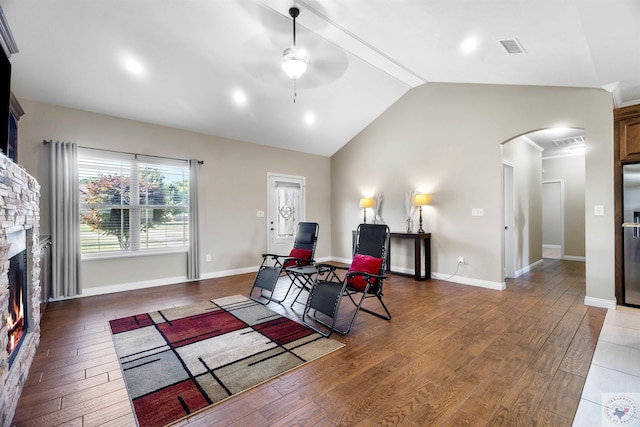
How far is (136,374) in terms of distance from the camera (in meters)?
2.13

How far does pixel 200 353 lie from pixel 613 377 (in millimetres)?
3135

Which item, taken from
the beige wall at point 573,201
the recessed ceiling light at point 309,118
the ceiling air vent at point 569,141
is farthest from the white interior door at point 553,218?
the recessed ceiling light at point 309,118

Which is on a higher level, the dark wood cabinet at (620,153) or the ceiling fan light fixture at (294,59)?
the ceiling fan light fixture at (294,59)

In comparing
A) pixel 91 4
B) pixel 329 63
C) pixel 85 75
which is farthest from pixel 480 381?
pixel 85 75

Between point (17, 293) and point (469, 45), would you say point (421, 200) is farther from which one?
point (17, 293)

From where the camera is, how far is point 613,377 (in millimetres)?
2037

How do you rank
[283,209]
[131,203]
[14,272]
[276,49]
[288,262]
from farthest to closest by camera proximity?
[283,209]
[131,203]
[288,262]
[276,49]
[14,272]

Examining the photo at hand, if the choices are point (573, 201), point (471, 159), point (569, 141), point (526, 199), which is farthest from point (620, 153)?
point (573, 201)

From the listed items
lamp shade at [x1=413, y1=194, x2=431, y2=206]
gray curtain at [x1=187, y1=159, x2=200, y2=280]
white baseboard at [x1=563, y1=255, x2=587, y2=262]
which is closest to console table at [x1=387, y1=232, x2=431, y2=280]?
lamp shade at [x1=413, y1=194, x2=431, y2=206]

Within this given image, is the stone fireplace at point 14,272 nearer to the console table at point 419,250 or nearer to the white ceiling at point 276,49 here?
the white ceiling at point 276,49

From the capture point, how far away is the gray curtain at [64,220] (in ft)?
12.7

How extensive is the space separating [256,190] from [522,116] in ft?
15.4

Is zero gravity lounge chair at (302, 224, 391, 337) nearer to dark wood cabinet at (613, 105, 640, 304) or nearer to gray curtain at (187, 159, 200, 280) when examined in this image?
gray curtain at (187, 159, 200, 280)

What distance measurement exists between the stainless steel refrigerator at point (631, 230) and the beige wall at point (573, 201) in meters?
4.42
